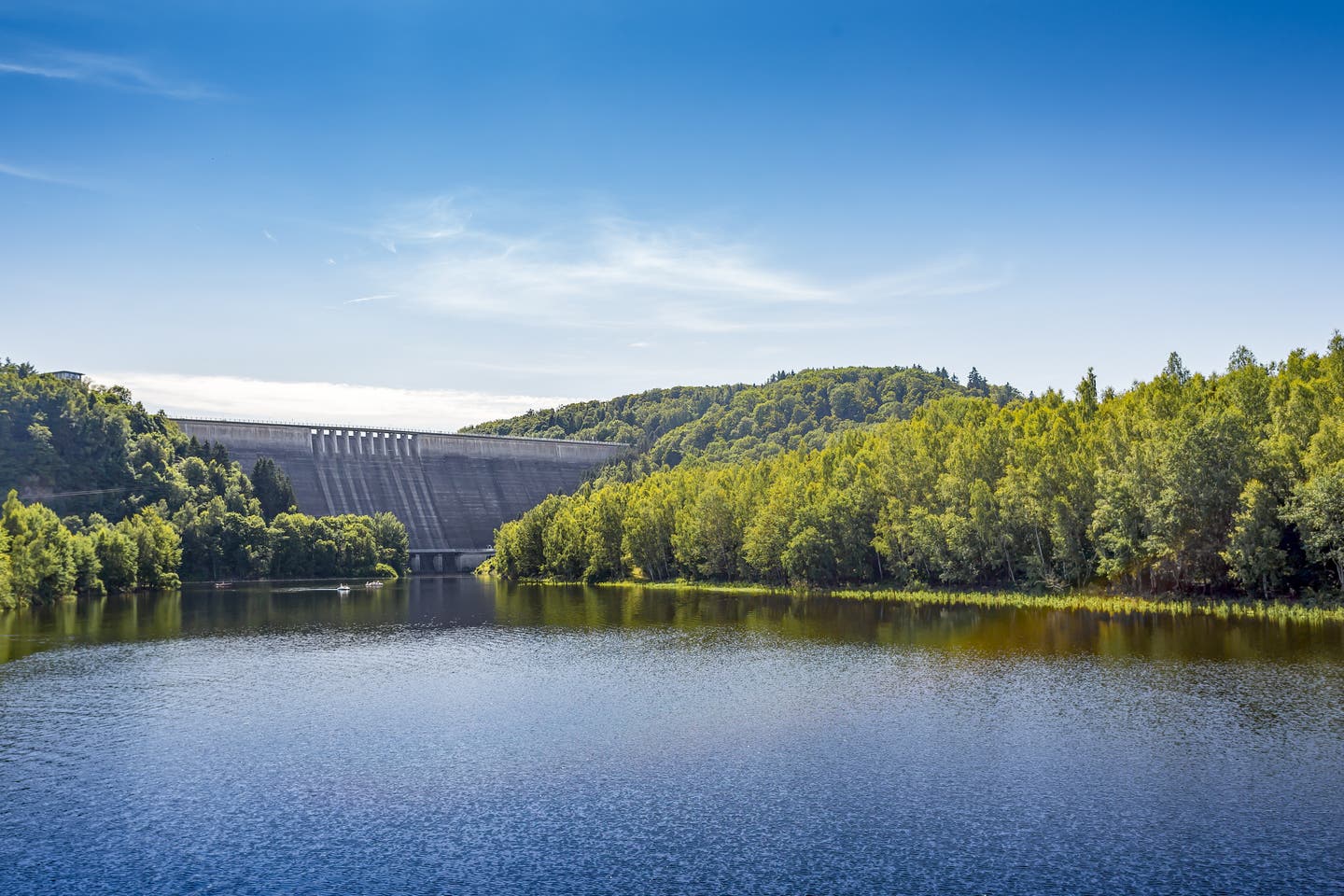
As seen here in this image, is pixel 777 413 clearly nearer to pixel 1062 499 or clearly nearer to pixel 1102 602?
pixel 1062 499

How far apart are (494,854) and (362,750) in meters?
8.52

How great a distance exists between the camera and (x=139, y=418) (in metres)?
105

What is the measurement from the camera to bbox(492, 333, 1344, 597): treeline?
4688 centimetres

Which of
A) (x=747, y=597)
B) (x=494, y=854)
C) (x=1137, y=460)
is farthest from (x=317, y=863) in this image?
(x=747, y=597)

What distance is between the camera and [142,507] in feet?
315

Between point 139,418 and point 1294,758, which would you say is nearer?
point 1294,758

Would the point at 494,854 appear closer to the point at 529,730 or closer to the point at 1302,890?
the point at 529,730

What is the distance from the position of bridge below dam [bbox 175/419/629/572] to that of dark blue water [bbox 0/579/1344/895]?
78.0 meters

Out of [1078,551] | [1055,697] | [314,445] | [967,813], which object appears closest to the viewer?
[967,813]

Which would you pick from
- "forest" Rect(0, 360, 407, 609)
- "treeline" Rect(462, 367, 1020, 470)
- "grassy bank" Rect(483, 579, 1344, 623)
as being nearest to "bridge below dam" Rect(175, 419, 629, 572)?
"forest" Rect(0, 360, 407, 609)

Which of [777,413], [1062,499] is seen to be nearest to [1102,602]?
[1062,499]

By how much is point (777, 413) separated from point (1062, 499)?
121706 mm

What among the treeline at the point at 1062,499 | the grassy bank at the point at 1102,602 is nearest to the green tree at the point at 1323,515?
the treeline at the point at 1062,499

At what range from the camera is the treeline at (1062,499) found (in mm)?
46875
